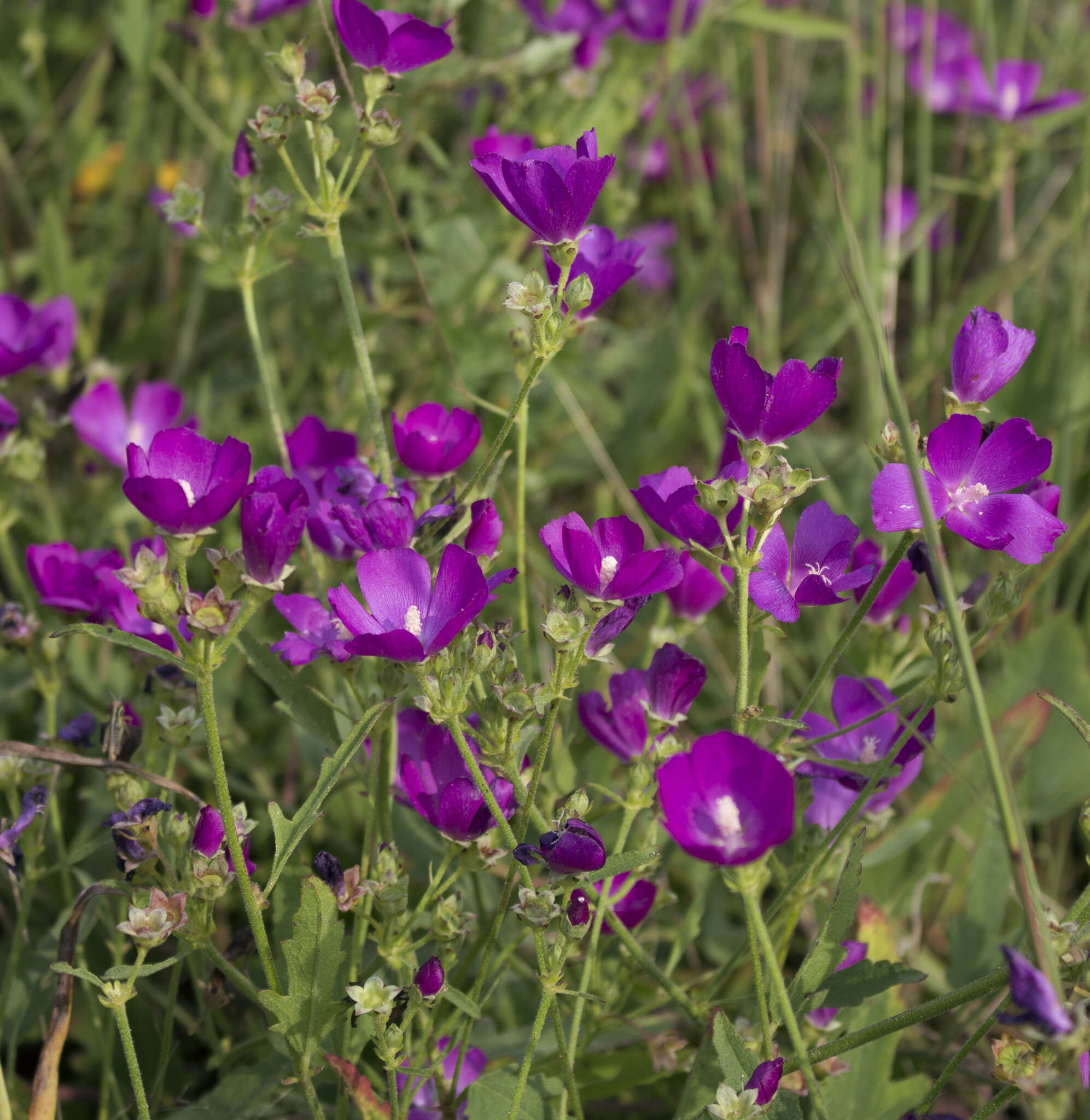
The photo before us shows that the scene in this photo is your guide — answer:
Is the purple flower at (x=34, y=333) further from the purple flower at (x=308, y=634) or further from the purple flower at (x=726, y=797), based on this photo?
the purple flower at (x=726, y=797)

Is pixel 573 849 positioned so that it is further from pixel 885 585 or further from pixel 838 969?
pixel 885 585

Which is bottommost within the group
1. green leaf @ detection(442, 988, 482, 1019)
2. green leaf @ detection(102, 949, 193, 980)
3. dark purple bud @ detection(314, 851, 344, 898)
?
green leaf @ detection(442, 988, 482, 1019)

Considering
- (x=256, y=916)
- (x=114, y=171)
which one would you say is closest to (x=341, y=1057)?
(x=256, y=916)

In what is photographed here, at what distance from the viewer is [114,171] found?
2949mm

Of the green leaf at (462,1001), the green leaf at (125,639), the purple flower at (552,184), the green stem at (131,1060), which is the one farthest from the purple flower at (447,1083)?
the purple flower at (552,184)

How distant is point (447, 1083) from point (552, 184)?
908mm

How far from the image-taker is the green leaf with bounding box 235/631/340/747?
1.14m

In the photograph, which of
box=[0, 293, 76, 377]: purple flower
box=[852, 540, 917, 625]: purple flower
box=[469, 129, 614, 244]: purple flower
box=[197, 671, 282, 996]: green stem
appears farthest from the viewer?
box=[0, 293, 76, 377]: purple flower

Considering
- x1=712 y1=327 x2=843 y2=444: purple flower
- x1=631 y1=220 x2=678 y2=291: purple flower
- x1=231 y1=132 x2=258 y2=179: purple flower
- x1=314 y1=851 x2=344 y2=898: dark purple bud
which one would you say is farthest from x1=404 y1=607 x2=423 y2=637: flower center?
x1=631 y1=220 x2=678 y2=291: purple flower

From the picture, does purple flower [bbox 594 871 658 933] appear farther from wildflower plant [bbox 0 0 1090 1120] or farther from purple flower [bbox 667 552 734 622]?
purple flower [bbox 667 552 734 622]

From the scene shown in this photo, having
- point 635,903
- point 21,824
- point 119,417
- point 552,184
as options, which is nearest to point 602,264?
point 552,184

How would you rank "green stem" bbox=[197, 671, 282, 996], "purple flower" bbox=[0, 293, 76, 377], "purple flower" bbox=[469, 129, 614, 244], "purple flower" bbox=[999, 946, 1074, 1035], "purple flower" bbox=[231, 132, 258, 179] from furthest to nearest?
"purple flower" bbox=[0, 293, 76, 377], "purple flower" bbox=[231, 132, 258, 179], "purple flower" bbox=[469, 129, 614, 244], "green stem" bbox=[197, 671, 282, 996], "purple flower" bbox=[999, 946, 1074, 1035]

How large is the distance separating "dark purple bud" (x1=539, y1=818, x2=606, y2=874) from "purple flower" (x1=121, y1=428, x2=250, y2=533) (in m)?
0.40

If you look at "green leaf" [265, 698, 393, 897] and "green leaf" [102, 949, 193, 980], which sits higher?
"green leaf" [265, 698, 393, 897]
